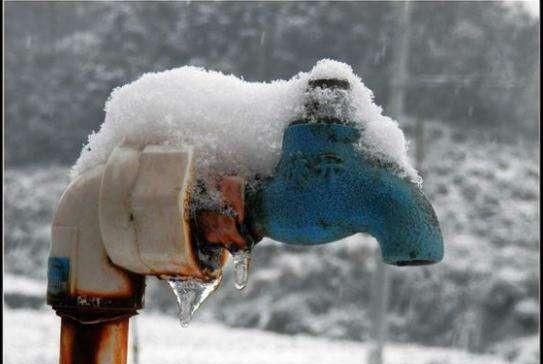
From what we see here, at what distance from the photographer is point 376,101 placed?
10.3 meters

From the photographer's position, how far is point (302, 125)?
0.80 metres

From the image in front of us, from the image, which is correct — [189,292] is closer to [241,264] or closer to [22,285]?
[241,264]

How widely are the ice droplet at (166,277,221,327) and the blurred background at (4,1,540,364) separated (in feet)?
25.5

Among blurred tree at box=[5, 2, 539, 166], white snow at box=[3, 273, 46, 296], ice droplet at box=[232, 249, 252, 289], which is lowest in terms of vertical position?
white snow at box=[3, 273, 46, 296]

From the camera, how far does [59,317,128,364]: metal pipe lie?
0.88 metres

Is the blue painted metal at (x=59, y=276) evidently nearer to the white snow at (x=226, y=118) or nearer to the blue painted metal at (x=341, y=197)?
the white snow at (x=226, y=118)

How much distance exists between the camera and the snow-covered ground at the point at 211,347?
19.8 feet

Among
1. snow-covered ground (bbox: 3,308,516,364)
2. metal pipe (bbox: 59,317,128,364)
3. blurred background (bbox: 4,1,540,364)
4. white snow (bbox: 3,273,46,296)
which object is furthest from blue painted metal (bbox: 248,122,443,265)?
white snow (bbox: 3,273,46,296)

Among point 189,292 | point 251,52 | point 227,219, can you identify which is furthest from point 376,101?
point 227,219

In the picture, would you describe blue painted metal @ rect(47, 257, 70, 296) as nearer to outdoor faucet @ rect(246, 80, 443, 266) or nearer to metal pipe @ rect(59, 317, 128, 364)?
metal pipe @ rect(59, 317, 128, 364)

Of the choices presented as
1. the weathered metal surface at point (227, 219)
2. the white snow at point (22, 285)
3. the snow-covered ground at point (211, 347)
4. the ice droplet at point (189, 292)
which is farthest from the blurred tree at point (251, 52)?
the weathered metal surface at point (227, 219)

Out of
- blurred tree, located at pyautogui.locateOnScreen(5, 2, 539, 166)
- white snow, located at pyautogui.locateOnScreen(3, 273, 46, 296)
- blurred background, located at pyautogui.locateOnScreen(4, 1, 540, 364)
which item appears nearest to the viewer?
white snow, located at pyautogui.locateOnScreen(3, 273, 46, 296)

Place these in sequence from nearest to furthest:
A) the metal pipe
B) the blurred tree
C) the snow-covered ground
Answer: the metal pipe < the snow-covered ground < the blurred tree

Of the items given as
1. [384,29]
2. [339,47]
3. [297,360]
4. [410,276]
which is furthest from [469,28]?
[297,360]
